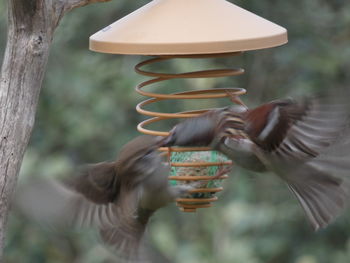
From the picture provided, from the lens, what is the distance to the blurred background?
4254 mm

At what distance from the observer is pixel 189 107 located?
4391 millimetres

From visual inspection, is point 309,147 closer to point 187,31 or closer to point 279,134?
point 279,134

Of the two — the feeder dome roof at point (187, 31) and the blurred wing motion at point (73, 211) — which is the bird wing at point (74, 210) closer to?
the blurred wing motion at point (73, 211)

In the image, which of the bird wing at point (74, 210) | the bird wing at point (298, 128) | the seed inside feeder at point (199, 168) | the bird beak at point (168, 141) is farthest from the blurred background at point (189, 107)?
the bird beak at point (168, 141)

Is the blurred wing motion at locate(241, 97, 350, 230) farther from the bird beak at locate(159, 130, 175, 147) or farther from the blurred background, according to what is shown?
the blurred background

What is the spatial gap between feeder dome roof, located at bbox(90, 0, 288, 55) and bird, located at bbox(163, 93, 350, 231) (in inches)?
8.0

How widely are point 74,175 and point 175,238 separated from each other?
155cm

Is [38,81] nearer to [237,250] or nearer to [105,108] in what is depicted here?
[237,250]

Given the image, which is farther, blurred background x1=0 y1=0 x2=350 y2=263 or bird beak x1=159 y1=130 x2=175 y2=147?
blurred background x1=0 y1=0 x2=350 y2=263

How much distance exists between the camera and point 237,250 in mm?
3906

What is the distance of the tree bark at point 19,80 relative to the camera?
227cm

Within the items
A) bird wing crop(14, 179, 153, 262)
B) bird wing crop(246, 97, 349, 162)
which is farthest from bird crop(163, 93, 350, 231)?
bird wing crop(14, 179, 153, 262)

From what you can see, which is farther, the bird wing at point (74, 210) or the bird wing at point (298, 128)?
the bird wing at point (74, 210)

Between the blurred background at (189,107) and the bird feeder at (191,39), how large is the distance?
1531mm
